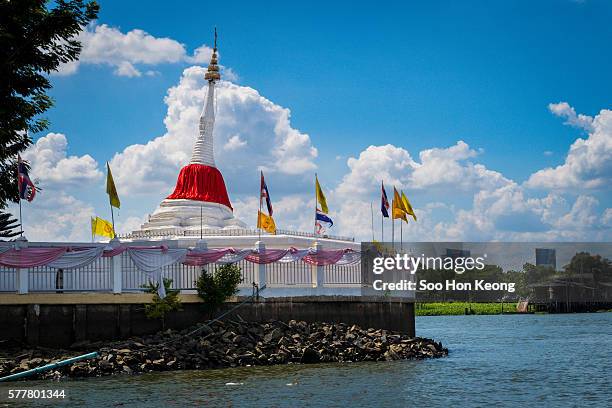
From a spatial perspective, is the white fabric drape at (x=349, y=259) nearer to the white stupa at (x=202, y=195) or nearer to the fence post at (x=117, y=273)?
the fence post at (x=117, y=273)

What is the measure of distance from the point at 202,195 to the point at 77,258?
89.3 feet

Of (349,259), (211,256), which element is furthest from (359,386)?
(349,259)

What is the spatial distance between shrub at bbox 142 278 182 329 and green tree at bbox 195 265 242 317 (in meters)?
0.96

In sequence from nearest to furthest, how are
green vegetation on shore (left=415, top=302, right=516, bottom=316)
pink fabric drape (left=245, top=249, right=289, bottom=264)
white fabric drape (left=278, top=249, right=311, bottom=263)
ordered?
1. pink fabric drape (left=245, top=249, right=289, bottom=264)
2. white fabric drape (left=278, top=249, right=311, bottom=263)
3. green vegetation on shore (left=415, top=302, right=516, bottom=316)

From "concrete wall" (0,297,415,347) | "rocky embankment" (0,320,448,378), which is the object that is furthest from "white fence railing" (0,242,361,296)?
"rocky embankment" (0,320,448,378)

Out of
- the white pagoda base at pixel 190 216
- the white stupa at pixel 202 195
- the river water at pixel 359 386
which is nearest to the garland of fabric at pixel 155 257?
the river water at pixel 359 386

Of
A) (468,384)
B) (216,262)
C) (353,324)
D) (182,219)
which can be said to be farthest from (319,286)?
(182,219)

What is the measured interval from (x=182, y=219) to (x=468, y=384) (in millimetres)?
29863

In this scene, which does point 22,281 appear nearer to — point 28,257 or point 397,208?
point 28,257

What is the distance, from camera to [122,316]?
93.9 feet

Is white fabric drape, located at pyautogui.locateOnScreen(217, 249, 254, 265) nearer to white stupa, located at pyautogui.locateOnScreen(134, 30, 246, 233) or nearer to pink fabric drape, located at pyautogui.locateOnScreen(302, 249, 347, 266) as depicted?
pink fabric drape, located at pyautogui.locateOnScreen(302, 249, 347, 266)

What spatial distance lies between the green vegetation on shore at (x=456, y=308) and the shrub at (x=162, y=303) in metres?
85.8

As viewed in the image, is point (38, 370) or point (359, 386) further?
point (359, 386)

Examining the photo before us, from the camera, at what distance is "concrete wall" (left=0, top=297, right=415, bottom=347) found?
27312 mm
